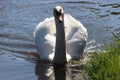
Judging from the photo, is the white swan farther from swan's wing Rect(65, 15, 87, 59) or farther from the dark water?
the dark water

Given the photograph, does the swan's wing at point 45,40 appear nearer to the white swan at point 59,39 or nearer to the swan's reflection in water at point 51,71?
the white swan at point 59,39

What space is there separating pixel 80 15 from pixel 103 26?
1.14 meters

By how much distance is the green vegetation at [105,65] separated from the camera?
7223 mm

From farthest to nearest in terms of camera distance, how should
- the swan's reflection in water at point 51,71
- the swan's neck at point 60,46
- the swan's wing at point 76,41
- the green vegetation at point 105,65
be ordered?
the swan's wing at point 76,41
the swan's neck at point 60,46
the swan's reflection in water at point 51,71
the green vegetation at point 105,65

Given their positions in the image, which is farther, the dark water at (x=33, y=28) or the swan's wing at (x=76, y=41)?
the swan's wing at (x=76, y=41)

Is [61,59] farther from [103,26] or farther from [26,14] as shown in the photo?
[26,14]

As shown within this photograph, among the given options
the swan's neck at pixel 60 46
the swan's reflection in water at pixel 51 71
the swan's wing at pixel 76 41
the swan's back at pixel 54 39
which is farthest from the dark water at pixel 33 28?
the swan's wing at pixel 76 41

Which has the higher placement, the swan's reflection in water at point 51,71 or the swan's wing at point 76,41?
the swan's wing at point 76,41

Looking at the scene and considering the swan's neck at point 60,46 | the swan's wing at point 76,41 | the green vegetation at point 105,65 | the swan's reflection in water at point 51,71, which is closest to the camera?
the green vegetation at point 105,65

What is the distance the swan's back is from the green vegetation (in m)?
2.37

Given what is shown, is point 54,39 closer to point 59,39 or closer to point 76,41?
point 76,41

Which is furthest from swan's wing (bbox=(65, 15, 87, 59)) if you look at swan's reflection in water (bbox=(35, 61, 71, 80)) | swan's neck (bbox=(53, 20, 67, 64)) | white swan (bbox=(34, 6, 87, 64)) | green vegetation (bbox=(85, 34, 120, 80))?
green vegetation (bbox=(85, 34, 120, 80))

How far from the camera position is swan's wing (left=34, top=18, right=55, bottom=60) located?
1041cm

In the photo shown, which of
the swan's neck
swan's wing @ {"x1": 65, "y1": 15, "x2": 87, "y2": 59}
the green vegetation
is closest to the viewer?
the green vegetation
